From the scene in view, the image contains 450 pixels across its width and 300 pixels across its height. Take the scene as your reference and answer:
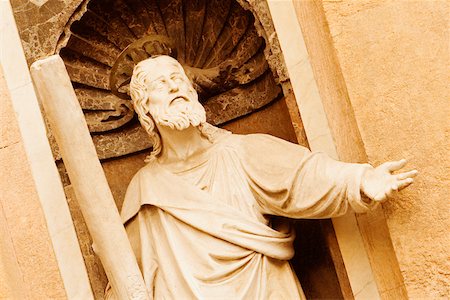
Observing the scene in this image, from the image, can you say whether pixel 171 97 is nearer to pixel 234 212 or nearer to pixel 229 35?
pixel 234 212

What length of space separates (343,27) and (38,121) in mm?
1237

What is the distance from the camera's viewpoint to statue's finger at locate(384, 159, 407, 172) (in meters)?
3.81

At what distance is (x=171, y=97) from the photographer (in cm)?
421

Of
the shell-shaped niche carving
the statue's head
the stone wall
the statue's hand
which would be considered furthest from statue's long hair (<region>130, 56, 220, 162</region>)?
the statue's hand

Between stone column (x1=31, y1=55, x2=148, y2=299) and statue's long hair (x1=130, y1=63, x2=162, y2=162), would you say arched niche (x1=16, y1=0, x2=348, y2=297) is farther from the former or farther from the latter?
stone column (x1=31, y1=55, x2=148, y2=299)

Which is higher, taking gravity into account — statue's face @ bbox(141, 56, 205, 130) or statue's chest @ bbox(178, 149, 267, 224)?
statue's face @ bbox(141, 56, 205, 130)

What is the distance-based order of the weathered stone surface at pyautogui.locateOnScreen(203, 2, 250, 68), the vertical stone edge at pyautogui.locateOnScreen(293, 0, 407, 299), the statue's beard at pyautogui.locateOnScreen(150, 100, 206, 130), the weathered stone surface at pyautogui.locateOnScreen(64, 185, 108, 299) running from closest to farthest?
the vertical stone edge at pyautogui.locateOnScreen(293, 0, 407, 299) → the statue's beard at pyautogui.locateOnScreen(150, 100, 206, 130) → the weathered stone surface at pyautogui.locateOnScreen(64, 185, 108, 299) → the weathered stone surface at pyautogui.locateOnScreen(203, 2, 250, 68)

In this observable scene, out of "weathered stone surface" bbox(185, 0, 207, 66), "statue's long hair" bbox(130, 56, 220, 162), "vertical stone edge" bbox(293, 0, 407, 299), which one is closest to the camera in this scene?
"vertical stone edge" bbox(293, 0, 407, 299)

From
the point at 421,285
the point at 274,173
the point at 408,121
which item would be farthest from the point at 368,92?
the point at 421,285

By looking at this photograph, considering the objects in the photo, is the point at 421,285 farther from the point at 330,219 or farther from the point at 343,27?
the point at 343,27

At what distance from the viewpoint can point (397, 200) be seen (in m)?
3.95

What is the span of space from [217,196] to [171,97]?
1.32 ft

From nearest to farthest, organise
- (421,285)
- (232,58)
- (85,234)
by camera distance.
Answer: (421,285)
(85,234)
(232,58)

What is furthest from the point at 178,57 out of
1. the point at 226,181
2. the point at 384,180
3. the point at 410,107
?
the point at 384,180
